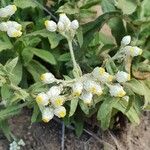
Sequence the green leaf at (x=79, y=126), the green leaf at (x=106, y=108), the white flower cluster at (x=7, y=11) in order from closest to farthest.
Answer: the white flower cluster at (x=7, y=11) → the green leaf at (x=106, y=108) → the green leaf at (x=79, y=126)

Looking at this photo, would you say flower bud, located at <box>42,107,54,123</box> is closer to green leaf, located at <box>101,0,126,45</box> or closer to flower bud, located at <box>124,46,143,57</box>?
flower bud, located at <box>124,46,143,57</box>

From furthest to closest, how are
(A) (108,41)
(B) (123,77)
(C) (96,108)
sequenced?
(A) (108,41), (C) (96,108), (B) (123,77)

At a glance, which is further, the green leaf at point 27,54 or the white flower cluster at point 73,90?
the green leaf at point 27,54

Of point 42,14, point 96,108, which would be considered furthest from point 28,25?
point 96,108

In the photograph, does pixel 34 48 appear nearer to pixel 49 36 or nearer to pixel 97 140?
pixel 49 36

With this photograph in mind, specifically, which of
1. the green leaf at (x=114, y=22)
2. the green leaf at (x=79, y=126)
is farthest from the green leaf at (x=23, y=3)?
the green leaf at (x=79, y=126)

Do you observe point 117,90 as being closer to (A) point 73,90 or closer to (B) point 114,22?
(A) point 73,90

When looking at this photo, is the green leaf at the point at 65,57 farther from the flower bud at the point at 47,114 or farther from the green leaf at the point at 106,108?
the flower bud at the point at 47,114

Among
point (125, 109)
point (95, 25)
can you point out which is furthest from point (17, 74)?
point (125, 109)
